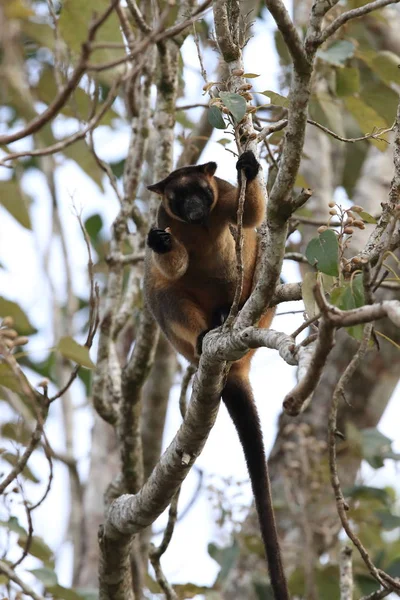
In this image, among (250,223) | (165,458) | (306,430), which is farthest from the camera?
(306,430)

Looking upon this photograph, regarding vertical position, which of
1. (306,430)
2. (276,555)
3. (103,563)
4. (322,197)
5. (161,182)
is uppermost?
(322,197)

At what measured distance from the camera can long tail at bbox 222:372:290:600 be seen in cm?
430

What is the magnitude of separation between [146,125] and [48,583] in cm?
346

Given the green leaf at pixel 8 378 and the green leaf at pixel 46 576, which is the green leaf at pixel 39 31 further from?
the green leaf at pixel 46 576

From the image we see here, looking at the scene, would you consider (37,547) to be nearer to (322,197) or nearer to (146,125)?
(146,125)

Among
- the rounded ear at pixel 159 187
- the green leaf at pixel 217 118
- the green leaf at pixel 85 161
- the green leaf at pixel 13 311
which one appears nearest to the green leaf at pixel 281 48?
the green leaf at pixel 85 161

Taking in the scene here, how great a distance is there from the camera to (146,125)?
6383 millimetres

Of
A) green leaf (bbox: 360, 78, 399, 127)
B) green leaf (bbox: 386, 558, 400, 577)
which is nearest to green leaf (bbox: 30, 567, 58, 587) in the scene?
green leaf (bbox: 386, 558, 400, 577)

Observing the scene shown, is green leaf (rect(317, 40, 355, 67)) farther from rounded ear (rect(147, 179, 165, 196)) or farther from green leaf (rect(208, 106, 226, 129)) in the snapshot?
green leaf (rect(208, 106, 226, 129))

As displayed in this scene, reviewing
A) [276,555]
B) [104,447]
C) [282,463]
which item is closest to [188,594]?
[276,555]

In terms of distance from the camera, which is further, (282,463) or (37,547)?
(282,463)

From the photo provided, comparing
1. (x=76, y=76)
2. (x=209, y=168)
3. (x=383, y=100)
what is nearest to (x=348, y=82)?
(x=383, y=100)

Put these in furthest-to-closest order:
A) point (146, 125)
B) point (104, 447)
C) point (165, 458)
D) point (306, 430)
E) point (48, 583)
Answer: point (104, 447) → point (306, 430) → point (146, 125) → point (48, 583) → point (165, 458)

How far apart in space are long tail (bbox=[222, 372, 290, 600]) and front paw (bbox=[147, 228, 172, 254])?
3.03 ft
